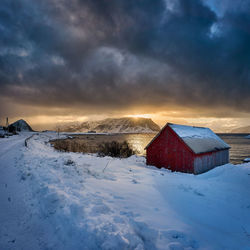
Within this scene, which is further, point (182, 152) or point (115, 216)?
point (182, 152)

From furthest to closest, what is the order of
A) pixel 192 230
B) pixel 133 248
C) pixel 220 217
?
pixel 220 217 → pixel 192 230 → pixel 133 248

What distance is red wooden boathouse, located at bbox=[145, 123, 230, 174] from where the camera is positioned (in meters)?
16.5

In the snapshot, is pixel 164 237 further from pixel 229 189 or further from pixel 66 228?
pixel 229 189

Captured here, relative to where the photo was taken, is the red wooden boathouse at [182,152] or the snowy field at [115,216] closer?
the snowy field at [115,216]

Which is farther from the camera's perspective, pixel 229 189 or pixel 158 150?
pixel 158 150

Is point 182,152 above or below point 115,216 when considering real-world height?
above

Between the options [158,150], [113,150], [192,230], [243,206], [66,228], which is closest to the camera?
[66,228]

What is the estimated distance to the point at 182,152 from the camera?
1702 centimetres

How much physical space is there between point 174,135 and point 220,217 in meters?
11.7

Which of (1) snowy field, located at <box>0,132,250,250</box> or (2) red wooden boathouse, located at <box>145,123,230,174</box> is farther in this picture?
(2) red wooden boathouse, located at <box>145,123,230,174</box>

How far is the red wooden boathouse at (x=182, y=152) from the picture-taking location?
16516 millimetres

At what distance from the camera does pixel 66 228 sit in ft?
14.4

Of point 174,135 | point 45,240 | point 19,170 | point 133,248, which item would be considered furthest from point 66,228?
point 174,135

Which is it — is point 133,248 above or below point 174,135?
below
